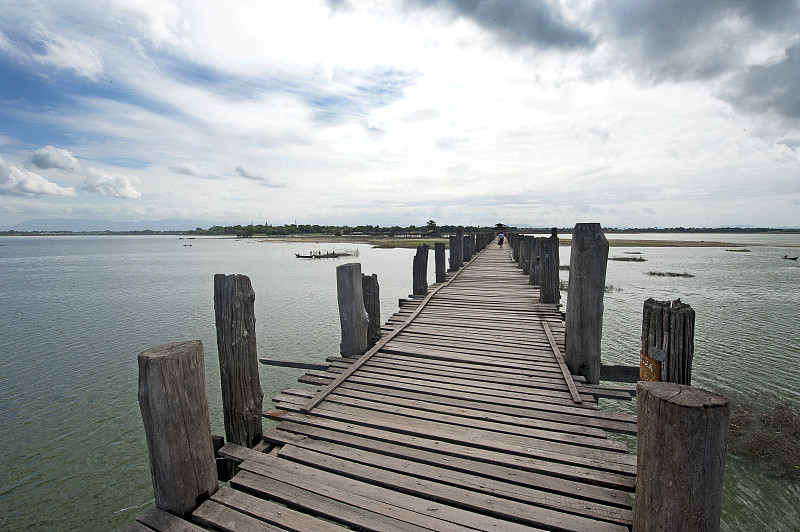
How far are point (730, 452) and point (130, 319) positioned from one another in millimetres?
18216

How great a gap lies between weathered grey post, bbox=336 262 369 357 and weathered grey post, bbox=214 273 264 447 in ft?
6.35

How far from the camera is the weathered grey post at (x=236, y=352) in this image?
3.88 m

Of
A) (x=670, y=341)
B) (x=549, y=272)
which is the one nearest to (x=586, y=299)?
(x=670, y=341)

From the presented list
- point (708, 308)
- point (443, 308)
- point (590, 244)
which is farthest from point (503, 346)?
point (708, 308)

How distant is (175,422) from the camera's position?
2.91 metres

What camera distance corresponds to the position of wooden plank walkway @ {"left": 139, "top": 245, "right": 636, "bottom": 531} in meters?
2.78

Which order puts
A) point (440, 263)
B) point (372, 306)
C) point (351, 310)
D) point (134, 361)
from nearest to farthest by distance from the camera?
point (351, 310) → point (372, 306) → point (134, 361) → point (440, 263)

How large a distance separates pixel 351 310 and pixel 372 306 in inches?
30.3

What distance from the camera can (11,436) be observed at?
22.8 ft

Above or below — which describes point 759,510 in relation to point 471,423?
below

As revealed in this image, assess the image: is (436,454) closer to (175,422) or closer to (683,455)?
(683,455)

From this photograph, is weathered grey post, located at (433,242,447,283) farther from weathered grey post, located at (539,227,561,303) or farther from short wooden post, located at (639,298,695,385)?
short wooden post, located at (639,298,695,385)

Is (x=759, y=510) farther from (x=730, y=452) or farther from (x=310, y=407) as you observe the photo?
(x=310, y=407)

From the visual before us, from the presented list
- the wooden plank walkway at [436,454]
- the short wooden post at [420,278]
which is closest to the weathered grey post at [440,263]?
the short wooden post at [420,278]
